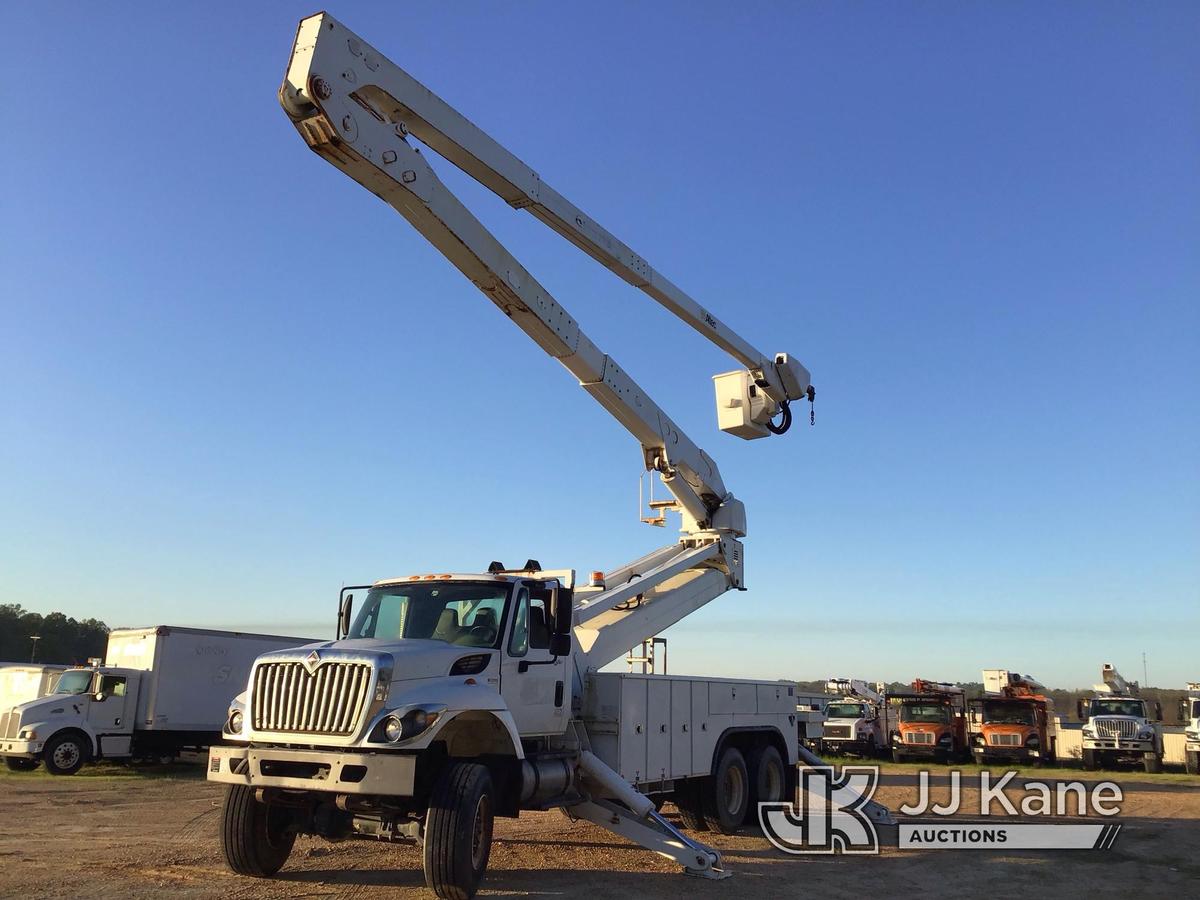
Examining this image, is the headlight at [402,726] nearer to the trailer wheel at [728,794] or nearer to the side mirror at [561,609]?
the side mirror at [561,609]

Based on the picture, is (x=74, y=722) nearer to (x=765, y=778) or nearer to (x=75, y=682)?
(x=75, y=682)

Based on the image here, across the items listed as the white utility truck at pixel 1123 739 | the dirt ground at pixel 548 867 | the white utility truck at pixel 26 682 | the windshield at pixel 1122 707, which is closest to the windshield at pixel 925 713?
the white utility truck at pixel 1123 739

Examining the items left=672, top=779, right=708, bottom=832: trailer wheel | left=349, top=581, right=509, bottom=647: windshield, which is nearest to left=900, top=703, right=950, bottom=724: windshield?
left=672, top=779, right=708, bottom=832: trailer wheel

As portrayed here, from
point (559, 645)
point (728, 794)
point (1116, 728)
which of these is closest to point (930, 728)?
point (1116, 728)

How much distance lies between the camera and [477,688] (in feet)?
28.0

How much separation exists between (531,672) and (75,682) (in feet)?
47.8

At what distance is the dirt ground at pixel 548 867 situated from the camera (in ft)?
28.2

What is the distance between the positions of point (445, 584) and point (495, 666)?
3.81 ft

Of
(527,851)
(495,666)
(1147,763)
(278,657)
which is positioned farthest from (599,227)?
(1147,763)

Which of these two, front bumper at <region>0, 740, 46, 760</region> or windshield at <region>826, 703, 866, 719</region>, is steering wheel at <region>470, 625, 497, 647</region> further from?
windshield at <region>826, 703, 866, 719</region>

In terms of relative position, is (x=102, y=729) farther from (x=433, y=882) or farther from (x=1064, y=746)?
(x=1064, y=746)

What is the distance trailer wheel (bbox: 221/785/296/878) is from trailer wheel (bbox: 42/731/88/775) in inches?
506

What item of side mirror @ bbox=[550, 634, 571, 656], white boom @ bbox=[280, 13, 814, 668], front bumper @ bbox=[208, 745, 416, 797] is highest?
white boom @ bbox=[280, 13, 814, 668]

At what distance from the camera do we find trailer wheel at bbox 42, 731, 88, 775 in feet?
62.0
